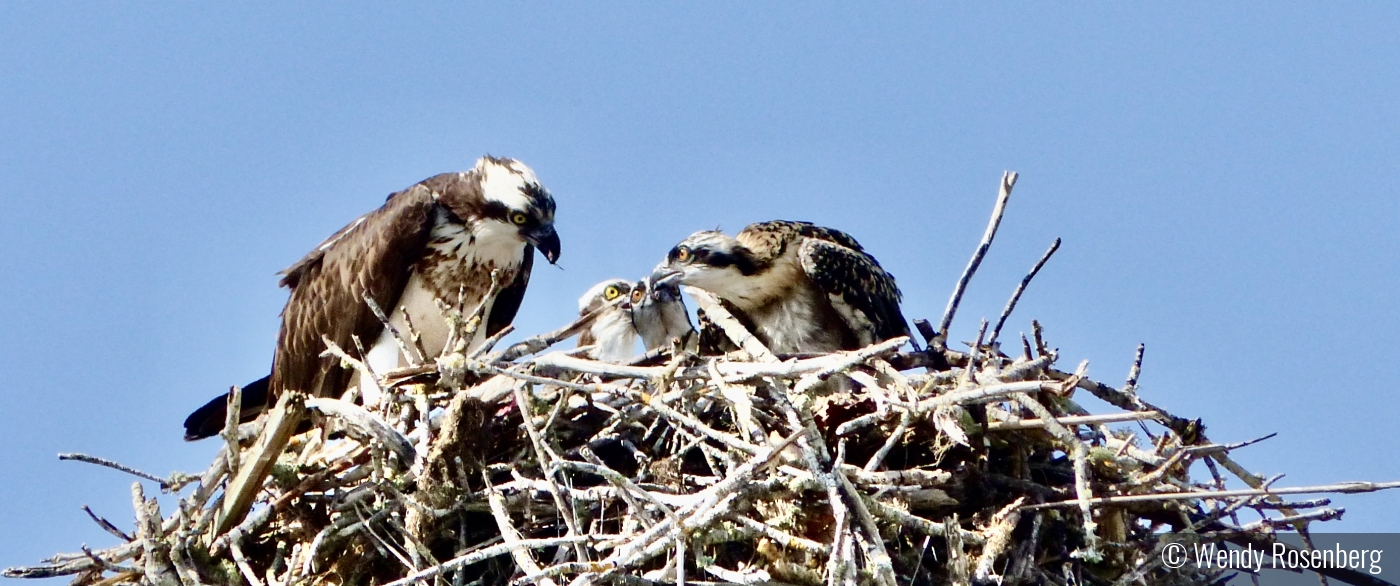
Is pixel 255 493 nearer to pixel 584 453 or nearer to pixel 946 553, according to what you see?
pixel 584 453

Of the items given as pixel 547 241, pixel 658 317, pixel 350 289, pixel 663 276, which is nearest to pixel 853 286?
pixel 663 276

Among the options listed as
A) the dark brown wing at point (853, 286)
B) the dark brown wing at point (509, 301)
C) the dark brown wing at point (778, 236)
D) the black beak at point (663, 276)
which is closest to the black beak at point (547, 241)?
the dark brown wing at point (509, 301)

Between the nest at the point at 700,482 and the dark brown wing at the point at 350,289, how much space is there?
1.40 m

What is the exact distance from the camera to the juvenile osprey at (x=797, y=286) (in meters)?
6.14

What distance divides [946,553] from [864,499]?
18.1 inches

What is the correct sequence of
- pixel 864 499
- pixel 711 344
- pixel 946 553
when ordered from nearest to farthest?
pixel 864 499, pixel 946 553, pixel 711 344

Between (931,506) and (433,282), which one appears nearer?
(931,506)

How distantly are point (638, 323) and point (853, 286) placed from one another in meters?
Result: 1.16

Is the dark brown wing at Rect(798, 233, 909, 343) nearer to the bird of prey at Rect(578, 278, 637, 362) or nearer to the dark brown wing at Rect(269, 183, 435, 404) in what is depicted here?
the bird of prey at Rect(578, 278, 637, 362)

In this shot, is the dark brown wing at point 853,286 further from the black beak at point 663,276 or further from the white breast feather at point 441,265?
the white breast feather at point 441,265

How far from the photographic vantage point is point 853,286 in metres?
6.14

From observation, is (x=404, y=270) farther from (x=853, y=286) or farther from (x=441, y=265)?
(x=853, y=286)

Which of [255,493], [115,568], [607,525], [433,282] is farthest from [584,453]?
[433,282]

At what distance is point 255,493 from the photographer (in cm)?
474
